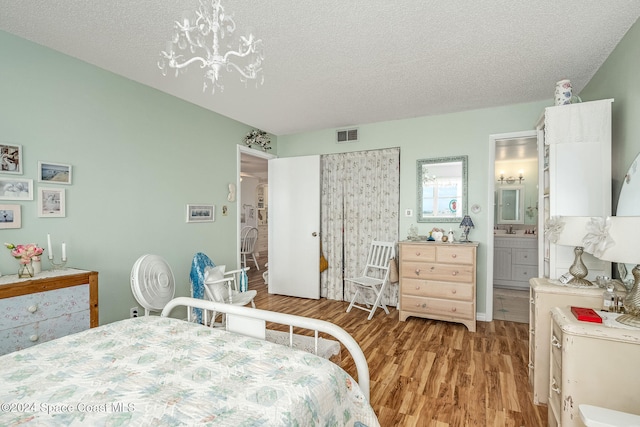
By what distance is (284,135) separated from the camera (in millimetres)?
5121

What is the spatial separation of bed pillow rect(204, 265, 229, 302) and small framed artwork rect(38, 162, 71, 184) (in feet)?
4.51

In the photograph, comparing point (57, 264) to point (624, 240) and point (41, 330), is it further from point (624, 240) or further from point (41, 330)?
point (624, 240)

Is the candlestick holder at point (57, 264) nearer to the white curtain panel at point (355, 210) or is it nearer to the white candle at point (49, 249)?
the white candle at point (49, 249)

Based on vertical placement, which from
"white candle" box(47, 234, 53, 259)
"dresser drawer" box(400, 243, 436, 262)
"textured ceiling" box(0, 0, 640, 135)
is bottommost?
"dresser drawer" box(400, 243, 436, 262)

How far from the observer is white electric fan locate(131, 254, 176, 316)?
8.30ft

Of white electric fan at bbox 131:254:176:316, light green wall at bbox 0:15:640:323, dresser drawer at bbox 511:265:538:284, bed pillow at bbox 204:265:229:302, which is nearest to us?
light green wall at bbox 0:15:640:323

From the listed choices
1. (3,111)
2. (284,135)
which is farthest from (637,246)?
(284,135)

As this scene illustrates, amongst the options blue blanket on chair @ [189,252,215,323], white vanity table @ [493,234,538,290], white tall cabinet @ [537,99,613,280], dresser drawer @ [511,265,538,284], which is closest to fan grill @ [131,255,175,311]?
blue blanket on chair @ [189,252,215,323]

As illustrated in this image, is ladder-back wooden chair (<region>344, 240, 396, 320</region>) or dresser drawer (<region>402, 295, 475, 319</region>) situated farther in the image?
ladder-back wooden chair (<region>344, 240, 396, 320</region>)

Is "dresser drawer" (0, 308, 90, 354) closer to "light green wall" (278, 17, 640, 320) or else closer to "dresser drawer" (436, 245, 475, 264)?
"dresser drawer" (436, 245, 475, 264)

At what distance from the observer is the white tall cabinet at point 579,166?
2.24 metres

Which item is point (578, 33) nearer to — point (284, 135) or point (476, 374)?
point (476, 374)

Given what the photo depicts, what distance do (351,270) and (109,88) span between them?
358 cm

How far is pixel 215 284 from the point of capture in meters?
2.98
